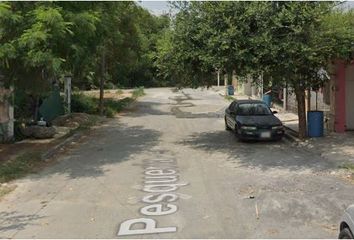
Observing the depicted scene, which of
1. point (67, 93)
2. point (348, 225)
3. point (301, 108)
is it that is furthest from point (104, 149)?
point (348, 225)

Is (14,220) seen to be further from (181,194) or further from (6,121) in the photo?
(6,121)

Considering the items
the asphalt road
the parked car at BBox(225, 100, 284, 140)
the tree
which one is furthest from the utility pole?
the tree

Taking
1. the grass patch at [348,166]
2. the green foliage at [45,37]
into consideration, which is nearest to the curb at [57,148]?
the green foliage at [45,37]

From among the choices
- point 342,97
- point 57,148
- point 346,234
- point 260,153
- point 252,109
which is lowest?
point 260,153

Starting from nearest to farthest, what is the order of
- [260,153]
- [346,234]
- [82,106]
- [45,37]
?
1. [346,234]
2. [45,37]
3. [260,153]
4. [82,106]

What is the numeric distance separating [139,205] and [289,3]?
27.0ft

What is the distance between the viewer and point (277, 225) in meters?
8.12

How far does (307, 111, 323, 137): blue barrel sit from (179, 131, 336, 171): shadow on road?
114cm

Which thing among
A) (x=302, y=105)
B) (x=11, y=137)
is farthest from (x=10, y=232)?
(x=302, y=105)

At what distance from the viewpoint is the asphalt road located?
808 centimetres

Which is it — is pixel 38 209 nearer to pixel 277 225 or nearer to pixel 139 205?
pixel 139 205

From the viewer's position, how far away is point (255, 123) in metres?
17.7

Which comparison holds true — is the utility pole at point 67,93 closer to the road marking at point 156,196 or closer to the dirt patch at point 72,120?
the dirt patch at point 72,120

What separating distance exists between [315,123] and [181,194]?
893cm
